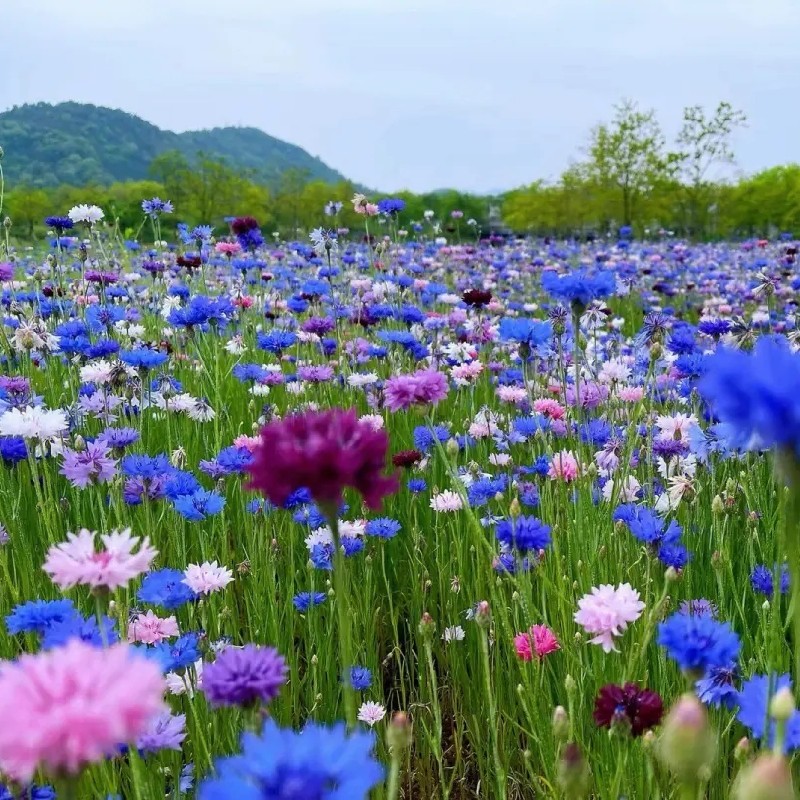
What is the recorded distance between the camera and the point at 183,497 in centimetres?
214


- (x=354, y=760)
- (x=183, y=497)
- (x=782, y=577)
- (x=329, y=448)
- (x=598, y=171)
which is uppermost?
(x=598, y=171)

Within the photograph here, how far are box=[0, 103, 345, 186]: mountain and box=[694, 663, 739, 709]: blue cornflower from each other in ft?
129

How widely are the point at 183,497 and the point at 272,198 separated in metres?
43.3

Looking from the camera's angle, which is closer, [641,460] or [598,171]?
[641,460]

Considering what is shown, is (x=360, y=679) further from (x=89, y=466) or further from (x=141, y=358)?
(x=141, y=358)

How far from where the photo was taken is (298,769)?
618 mm

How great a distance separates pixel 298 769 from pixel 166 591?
1.24 meters

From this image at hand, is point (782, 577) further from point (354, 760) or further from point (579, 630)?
point (354, 760)

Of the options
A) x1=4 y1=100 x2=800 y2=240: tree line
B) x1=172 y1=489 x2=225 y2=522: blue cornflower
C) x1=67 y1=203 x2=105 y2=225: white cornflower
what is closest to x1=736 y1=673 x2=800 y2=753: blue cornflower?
x1=172 y1=489 x2=225 y2=522: blue cornflower

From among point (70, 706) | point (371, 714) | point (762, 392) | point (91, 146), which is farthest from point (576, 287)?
point (91, 146)

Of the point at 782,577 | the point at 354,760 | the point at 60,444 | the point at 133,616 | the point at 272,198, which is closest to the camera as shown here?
the point at 354,760

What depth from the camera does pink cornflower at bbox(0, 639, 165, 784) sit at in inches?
22.3

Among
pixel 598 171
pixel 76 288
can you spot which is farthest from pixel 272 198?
pixel 76 288

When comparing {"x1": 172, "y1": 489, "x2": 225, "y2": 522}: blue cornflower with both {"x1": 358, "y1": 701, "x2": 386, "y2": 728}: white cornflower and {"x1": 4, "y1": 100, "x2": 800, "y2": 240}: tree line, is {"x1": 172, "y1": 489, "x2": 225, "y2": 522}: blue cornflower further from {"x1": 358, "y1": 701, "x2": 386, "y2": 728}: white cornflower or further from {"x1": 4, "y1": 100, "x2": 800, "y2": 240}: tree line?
{"x1": 4, "y1": 100, "x2": 800, "y2": 240}: tree line
